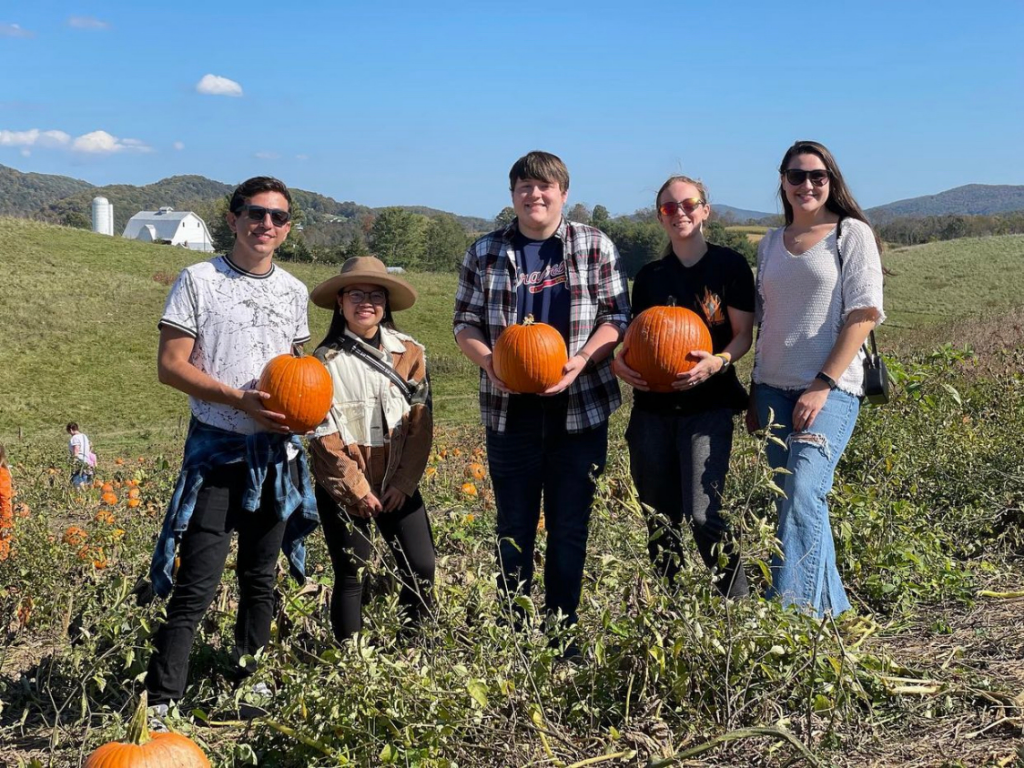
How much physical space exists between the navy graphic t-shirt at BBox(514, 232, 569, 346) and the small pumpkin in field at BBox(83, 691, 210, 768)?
2137 millimetres

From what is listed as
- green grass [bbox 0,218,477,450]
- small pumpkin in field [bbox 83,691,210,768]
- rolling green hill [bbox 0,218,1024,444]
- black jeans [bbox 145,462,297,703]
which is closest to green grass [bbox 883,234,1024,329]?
rolling green hill [bbox 0,218,1024,444]

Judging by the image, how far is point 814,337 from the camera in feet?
12.8

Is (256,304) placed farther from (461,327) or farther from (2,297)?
(2,297)

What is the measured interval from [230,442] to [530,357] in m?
1.22

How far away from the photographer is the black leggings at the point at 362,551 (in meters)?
4.02

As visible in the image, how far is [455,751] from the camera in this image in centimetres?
290

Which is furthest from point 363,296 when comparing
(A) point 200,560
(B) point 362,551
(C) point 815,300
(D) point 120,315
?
(D) point 120,315

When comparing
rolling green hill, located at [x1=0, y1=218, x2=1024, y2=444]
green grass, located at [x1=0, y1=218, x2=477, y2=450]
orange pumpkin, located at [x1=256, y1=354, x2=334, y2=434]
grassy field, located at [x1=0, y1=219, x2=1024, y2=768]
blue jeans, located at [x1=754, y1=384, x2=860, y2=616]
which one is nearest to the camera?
grassy field, located at [x1=0, y1=219, x2=1024, y2=768]

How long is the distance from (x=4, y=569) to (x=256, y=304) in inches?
95.4

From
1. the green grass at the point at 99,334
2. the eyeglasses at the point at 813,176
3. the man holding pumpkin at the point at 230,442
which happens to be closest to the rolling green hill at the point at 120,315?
the green grass at the point at 99,334

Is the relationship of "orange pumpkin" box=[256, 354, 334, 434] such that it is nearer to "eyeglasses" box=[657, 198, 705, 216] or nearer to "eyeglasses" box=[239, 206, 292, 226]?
"eyeglasses" box=[239, 206, 292, 226]

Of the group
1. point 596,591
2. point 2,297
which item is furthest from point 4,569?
point 2,297

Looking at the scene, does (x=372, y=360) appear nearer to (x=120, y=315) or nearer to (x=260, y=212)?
(x=260, y=212)

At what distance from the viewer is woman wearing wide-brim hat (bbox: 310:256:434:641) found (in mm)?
4020
